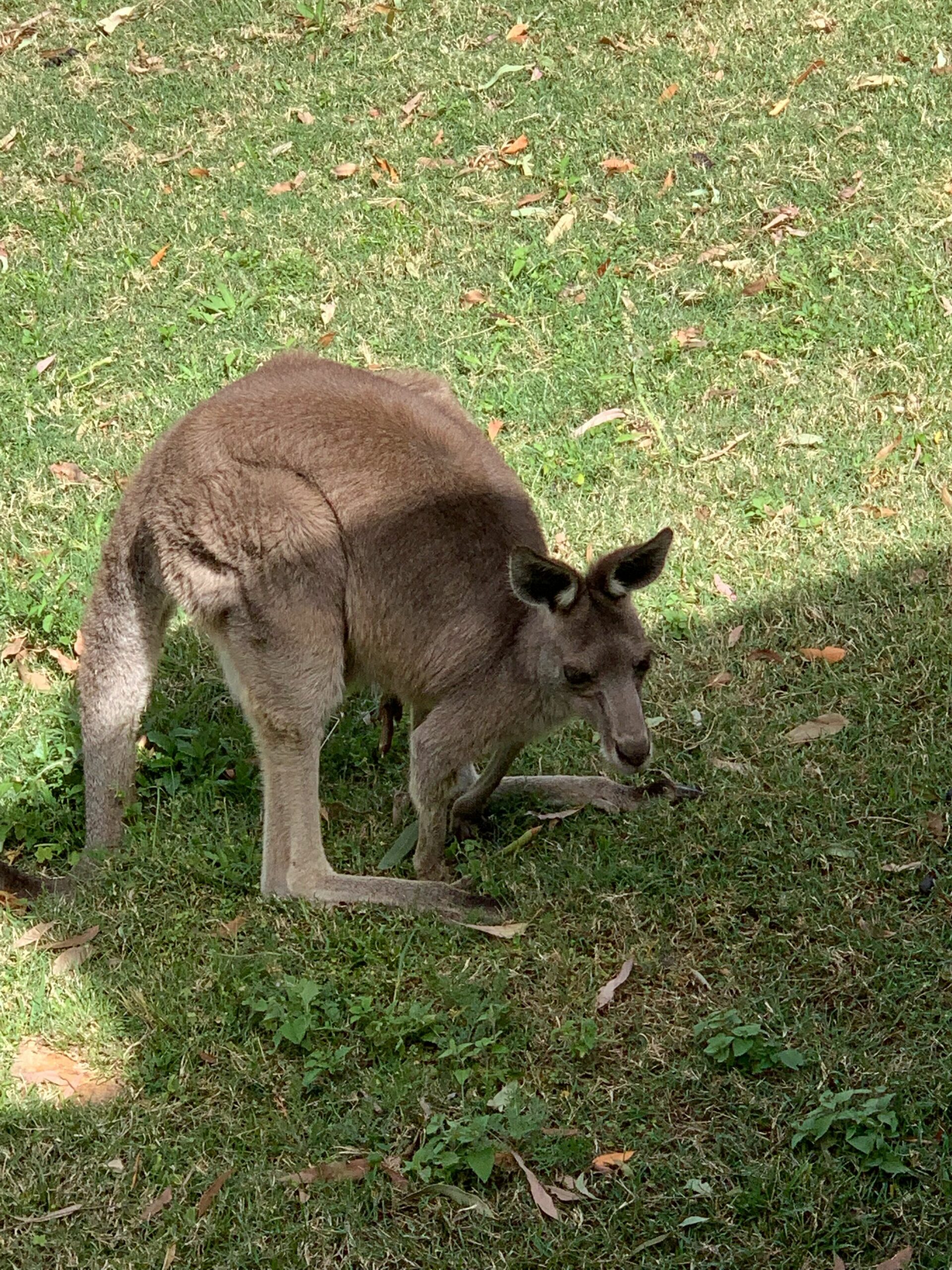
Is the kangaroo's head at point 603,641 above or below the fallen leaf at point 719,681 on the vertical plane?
above

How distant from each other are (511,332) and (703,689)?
2289mm

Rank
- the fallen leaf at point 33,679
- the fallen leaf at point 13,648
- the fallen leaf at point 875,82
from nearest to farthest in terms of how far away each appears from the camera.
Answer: the fallen leaf at point 33,679 → the fallen leaf at point 13,648 → the fallen leaf at point 875,82

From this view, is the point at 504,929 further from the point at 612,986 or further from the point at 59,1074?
the point at 59,1074

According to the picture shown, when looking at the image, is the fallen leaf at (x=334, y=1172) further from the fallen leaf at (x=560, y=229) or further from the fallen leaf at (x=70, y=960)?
the fallen leaf at (x=560, y=229)

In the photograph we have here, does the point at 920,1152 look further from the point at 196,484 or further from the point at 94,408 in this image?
the point at 94,408

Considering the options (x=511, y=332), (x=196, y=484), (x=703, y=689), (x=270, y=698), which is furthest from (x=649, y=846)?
(x=511, y=332)

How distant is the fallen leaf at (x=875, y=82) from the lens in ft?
23.4

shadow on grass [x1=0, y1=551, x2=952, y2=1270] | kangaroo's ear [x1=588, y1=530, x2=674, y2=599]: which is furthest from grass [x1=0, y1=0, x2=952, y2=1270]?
kangaroo's ear [x1=588, y1=530, x2=674, y2=599]

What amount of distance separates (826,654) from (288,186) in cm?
415

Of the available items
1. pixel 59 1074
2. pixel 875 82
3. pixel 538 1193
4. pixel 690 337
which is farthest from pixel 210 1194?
pixel 875 82

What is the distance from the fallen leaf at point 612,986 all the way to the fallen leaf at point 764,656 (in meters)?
1.33

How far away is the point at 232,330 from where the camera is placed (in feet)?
21.4

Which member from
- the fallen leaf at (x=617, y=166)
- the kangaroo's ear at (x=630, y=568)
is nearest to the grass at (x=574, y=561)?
the fallen leaf at (x=617, y=166)

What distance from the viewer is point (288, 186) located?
7324 mm
